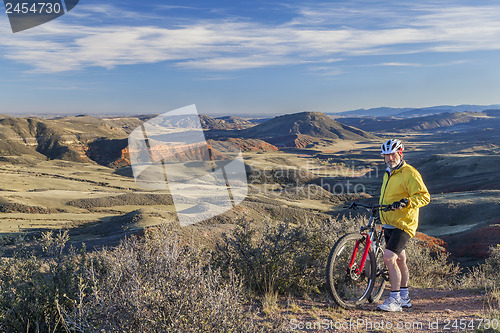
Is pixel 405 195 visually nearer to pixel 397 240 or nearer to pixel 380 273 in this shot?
pixel 397 240

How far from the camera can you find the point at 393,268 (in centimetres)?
475

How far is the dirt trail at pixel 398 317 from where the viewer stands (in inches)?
159

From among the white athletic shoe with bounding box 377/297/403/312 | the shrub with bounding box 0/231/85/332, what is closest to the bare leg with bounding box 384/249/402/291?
the white athletic shoe with bounding box 377/297/403/312

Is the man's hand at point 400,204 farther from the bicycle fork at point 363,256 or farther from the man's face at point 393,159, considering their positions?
the bicycle fork at point 363,256

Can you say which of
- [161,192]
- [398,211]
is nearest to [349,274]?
[398,211]

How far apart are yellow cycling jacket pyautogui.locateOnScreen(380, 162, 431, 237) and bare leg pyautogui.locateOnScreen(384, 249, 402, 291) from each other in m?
0.39

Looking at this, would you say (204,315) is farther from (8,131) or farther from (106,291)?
(8,131)

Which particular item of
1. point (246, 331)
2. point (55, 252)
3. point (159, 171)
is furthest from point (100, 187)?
point (246, 331)

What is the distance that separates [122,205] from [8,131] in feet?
201

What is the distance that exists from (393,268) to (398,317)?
2.04 feet

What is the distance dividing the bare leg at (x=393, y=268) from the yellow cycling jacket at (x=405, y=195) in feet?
1.28

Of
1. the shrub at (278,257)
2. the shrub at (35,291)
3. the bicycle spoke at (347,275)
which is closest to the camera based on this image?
the shrub at (35,291)

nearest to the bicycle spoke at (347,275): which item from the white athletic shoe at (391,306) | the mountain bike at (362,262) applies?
the mountain bike at (362,262)

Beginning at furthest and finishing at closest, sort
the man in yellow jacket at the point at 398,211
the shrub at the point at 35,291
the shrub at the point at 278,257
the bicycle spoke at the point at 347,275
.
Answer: the shrub at the point at 278,257 → the bicycle spoke at the point at 347,275 → the man in yellow jacket at the point at 398,211 → the shrub at the point at 35,291
